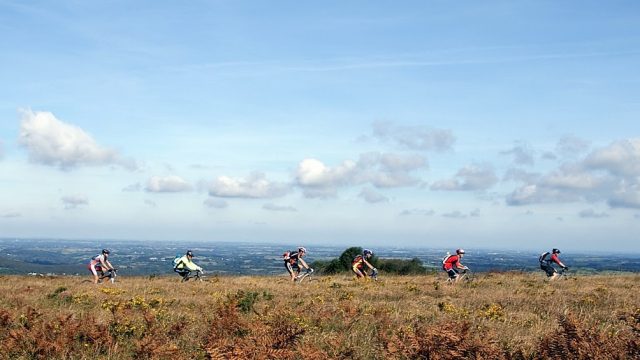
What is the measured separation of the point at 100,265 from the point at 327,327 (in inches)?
671

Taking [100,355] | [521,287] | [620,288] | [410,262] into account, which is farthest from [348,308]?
[410,262]

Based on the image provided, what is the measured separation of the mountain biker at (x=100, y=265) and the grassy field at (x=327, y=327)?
577 cm

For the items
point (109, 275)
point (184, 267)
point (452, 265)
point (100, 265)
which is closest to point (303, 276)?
point (184, 267)

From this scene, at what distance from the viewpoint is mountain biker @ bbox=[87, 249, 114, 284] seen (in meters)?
25.2

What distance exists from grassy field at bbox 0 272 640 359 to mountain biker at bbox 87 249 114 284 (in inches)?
227

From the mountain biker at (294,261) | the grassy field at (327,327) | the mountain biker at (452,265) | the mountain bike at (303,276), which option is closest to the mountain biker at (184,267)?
the mountain biker at (294,261)

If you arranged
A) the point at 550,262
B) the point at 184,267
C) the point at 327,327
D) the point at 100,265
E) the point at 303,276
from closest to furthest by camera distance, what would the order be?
the point at 327,327
the point at 100,265
the point at 184,267
the point at 550,262
the point at 303,276

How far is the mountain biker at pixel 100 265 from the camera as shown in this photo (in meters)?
25.2

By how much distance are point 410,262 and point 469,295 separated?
23841 mm

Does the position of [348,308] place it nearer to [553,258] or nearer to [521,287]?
[521,287]

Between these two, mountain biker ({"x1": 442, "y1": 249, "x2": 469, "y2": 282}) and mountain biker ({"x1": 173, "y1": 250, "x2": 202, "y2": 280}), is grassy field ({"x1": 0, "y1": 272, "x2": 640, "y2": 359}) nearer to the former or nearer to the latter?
mountain biker ({"x1": 442, "y1": 249, "x2": 469, "y2": 282})

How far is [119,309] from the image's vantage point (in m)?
13.8

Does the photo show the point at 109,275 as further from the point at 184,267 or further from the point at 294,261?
the point at 294,261

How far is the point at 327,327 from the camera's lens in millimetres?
11922
